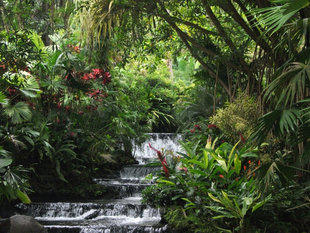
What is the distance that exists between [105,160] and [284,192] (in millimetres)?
5119

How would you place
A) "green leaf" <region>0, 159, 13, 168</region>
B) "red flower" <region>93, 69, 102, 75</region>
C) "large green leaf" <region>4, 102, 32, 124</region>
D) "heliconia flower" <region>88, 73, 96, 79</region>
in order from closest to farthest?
"green leaf" <region>0, 159, 13, 168</region> → "large green leaf" <region>4, 102, 32, 124</region> → "heliconia flower" <region>88, 73, 96, 79</region> → "red flower" <region>93, 69, 102, 75</region>

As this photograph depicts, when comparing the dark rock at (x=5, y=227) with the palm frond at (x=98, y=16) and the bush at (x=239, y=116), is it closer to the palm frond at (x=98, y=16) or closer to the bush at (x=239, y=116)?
the bush at (x=239, y=116)

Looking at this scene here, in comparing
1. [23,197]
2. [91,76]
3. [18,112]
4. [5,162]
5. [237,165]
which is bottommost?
[23,197]

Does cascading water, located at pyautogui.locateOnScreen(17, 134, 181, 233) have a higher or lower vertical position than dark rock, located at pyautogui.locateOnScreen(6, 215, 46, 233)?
lower

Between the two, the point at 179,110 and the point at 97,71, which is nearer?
the point at 97,71

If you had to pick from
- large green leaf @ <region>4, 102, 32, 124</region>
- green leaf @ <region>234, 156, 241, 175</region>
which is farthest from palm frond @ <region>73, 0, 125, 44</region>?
green leaf @ <region>234, 156, 241, 175</region>

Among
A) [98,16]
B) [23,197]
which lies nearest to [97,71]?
[98,16]

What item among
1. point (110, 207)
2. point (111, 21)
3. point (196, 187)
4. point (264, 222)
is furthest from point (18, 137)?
point (264, 222)

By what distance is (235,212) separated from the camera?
4309 mm

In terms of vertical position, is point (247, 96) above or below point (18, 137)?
above

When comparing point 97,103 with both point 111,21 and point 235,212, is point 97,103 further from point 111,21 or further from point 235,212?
point 235,212

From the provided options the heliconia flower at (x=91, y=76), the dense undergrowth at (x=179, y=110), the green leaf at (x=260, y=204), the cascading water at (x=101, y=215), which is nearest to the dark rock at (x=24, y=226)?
the cascading water at (x=101, y=215)

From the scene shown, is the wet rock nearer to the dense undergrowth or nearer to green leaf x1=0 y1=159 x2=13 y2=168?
the dense undergrowth

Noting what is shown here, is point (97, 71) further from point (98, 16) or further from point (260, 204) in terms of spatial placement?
point (260, 204)
